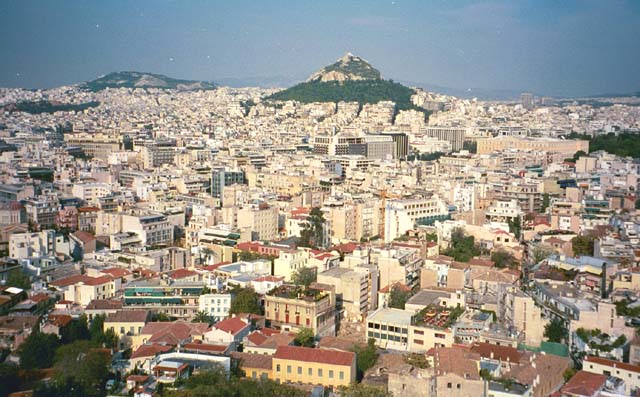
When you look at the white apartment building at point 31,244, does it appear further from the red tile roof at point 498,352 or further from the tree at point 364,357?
the red tile roof at point 498,352

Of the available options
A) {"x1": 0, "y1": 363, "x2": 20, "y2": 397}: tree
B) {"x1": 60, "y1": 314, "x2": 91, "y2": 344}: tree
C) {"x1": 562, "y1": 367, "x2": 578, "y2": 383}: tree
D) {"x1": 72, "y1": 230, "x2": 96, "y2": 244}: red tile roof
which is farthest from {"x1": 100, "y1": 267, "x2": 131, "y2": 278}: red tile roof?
{"x1": 562, "y1": 367, "x2": 578, "y2": 383}: tree

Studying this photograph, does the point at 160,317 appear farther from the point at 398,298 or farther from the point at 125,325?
the point at 398,298

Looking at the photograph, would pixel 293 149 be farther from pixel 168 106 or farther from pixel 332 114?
pixel 168 106

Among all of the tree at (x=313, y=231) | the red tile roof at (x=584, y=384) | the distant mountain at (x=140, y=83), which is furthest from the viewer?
the distant mountain at (x=140, y=83)

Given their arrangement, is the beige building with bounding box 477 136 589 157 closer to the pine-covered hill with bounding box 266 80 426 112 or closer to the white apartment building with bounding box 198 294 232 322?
the pine-covered hill with bounding box 266 80 426 112

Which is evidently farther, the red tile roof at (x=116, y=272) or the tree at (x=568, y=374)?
the red tile roof at (x=116, y=272)

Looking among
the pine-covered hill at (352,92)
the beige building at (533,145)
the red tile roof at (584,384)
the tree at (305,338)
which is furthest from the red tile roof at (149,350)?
the pine-covered hill at (352,92)
